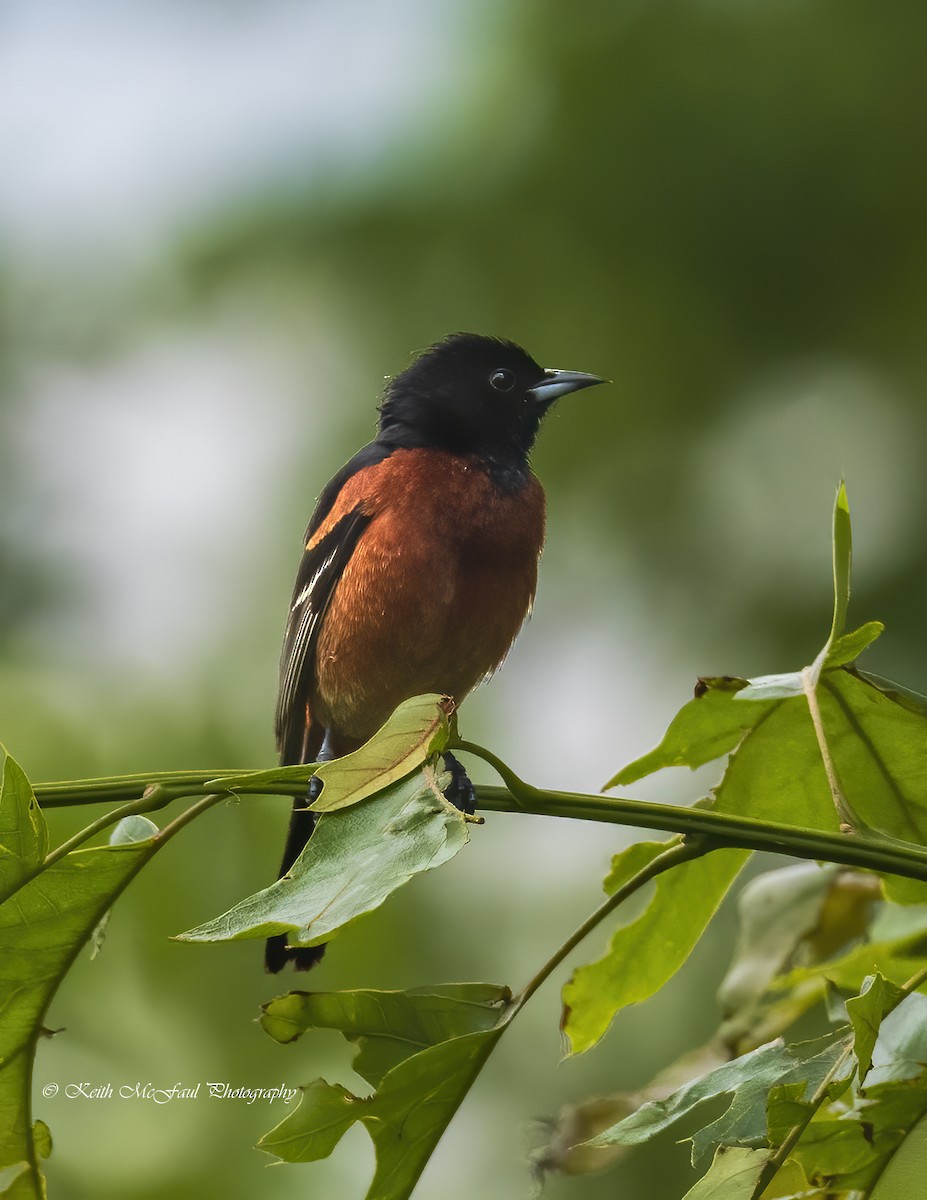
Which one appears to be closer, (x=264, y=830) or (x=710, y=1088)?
(x=710, y=1088)

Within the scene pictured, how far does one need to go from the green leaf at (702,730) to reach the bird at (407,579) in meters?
1.23

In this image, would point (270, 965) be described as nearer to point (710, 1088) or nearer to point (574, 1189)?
point (710, 1088)

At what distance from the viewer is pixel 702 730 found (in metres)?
1.75

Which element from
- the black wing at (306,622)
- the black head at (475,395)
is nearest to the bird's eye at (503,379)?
the black head at (475,395)

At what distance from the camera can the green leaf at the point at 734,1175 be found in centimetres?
143

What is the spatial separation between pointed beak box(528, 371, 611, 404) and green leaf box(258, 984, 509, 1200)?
282 cm

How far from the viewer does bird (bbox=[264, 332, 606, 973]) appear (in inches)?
131

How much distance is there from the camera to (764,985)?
2.08 metres

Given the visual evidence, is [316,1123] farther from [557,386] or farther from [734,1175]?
[557,386]

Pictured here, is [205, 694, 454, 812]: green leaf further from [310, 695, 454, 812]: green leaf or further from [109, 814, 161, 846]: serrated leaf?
[109, 814, 161, 846]: serrated leaf

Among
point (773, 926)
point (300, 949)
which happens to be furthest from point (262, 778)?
point (300, 949)

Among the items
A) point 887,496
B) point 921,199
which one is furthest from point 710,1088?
point 921,199

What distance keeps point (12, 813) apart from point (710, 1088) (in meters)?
0.87

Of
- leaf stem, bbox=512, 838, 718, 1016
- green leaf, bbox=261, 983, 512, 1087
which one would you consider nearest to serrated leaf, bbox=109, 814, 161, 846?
green leaf, bbox=261, 983, 512, 1087
